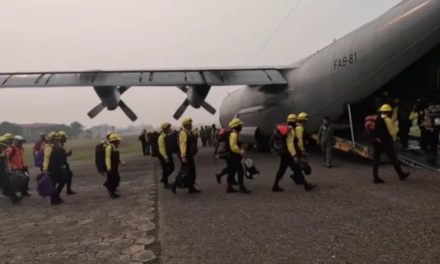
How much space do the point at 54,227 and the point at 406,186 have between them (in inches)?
293

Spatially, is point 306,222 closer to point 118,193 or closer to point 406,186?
point 406,186

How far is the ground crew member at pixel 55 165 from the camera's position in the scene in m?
9.93

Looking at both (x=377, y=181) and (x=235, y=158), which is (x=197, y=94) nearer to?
(x=235, y=158)

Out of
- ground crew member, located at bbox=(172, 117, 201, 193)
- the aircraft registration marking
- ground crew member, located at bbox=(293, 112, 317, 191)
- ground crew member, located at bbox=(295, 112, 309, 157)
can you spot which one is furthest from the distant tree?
ground crew member, located at bbox=(293, 112, 317, 191)

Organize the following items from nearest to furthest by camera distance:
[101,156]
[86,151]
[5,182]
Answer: [5,182], [101,156], [86,151]

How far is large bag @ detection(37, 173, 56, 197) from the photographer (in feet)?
31.8

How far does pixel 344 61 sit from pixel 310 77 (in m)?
2.09

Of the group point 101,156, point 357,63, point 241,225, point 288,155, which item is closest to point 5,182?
point 101,156

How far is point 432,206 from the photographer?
683 cm

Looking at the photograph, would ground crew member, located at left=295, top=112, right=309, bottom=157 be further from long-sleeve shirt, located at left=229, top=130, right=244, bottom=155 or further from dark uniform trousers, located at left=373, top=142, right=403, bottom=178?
dark uniform trousers, located at left=373, top=142, right=403, bottom=178

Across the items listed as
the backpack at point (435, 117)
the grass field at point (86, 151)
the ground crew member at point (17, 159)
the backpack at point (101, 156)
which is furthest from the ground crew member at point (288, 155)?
the grass field at point (86, 151)

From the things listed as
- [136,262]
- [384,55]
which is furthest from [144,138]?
[136,262]

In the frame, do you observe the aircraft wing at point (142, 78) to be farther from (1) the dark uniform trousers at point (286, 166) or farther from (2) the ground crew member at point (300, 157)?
(1) the dark uniform trousers at point (286, 166)

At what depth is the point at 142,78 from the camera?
17.8 m
